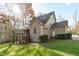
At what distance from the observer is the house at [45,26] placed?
2.41 meters

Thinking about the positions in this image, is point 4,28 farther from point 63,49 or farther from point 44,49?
point 63,49

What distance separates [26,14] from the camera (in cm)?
242

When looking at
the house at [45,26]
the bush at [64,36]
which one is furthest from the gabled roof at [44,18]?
the bush at [64,36]

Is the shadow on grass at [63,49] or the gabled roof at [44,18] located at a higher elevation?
the gabled roof at [44,18]

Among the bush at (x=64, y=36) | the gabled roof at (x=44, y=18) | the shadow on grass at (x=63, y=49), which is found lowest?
the shadow on grass at (x=63, y=49)

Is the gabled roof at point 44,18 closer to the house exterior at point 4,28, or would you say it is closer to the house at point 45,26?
the house at point 45,26

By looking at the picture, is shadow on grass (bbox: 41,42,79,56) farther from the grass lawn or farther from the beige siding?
the beige siding

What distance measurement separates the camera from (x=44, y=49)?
2.38 metres

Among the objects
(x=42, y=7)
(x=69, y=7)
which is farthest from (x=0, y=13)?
(x=69, y=7)

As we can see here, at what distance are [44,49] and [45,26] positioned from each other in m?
0.22

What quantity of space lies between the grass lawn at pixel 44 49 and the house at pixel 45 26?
0.08 meters

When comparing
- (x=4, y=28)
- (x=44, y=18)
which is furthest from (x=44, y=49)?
(x=4, y=28)

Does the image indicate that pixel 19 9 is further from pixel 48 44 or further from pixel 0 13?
pixel 48 44

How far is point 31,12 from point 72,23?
41 centimetres
